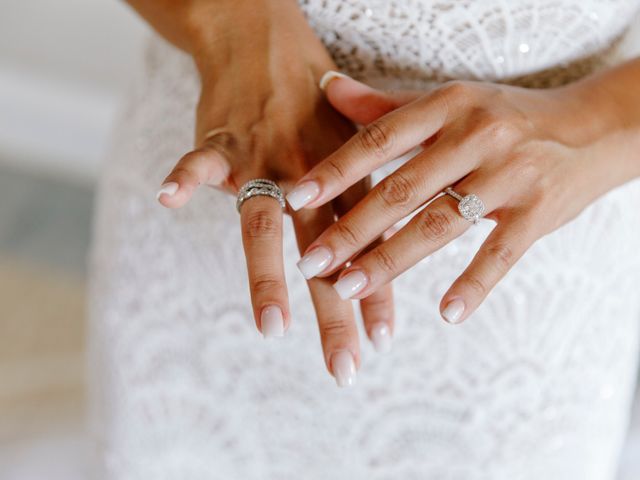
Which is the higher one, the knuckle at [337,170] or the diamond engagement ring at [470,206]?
the knuckle at [337,170]

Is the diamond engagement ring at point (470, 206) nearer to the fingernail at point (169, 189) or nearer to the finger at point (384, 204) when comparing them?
the finger at point (384, 204)

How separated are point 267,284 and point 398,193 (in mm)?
128

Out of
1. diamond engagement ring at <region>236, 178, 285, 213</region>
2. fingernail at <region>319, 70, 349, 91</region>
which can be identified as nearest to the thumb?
fingernail at <region>319, 70, 349, 91</region>

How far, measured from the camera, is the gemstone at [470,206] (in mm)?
668

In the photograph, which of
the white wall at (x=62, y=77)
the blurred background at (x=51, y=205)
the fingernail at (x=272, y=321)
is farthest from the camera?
the white wall at (x=62, y=77)

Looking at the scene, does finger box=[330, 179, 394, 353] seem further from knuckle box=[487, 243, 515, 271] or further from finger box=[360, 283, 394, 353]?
knuckle box=[487, 243, 515, 271]

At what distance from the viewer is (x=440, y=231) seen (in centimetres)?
66

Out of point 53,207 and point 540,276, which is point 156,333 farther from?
point 53,207

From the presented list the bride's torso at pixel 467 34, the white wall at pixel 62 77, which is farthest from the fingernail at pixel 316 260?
the white wall at pixel 62 77

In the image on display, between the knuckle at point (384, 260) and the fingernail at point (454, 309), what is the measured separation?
53mm

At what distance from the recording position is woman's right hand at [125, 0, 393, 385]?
0.66 metres

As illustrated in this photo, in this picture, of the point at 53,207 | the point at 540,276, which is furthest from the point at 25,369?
the point at 540,276

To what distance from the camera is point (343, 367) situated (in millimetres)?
688

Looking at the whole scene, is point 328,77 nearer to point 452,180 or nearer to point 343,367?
point 452,180
